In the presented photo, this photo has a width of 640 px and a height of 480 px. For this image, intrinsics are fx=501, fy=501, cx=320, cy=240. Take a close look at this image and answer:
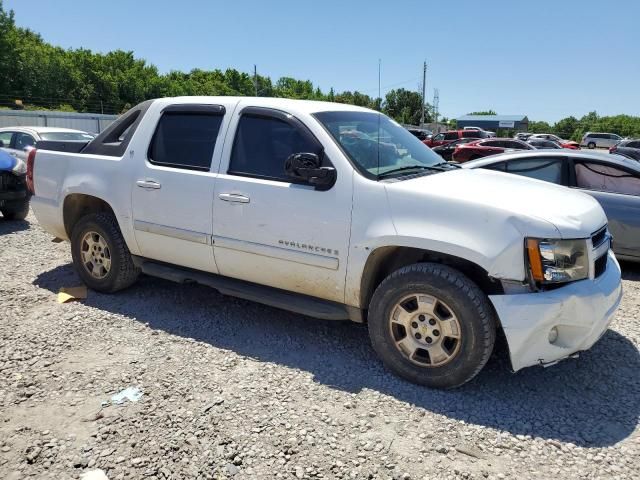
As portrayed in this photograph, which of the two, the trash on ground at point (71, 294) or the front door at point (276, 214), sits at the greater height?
the front door at point (276, 214)

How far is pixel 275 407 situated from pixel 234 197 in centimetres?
161

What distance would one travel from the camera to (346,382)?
3.40 metres

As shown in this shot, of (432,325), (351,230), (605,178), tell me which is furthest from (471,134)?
(432,325)

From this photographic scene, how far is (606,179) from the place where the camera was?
596 cm

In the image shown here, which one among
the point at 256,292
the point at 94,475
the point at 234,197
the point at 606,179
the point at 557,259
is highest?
the point at 606,179

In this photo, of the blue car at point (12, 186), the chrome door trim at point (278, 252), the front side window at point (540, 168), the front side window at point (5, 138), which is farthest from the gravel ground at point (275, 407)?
the front side window at point (5, 138)

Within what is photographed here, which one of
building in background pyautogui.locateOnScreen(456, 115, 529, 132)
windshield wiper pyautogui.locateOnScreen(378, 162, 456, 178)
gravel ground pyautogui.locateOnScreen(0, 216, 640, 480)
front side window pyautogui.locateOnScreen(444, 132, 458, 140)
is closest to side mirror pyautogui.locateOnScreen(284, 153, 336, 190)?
windshield wiper pyautogui.locateOnScreen(378, 162, 456, 178)

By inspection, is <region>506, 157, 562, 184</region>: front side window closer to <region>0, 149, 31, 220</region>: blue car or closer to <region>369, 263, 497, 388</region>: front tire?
<region>369, 263, 497, 388</region>: front tire

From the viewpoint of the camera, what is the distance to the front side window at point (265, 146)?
376 cm

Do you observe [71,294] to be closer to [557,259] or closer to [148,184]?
[148,184]

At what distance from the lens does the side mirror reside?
3.44 m

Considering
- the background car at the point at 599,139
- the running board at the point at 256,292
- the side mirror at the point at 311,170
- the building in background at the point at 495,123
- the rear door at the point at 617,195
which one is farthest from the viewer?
the building in background at the point at 495,123

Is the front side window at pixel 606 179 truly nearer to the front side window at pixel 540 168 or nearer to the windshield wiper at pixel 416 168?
the front side window at pixel 540 168

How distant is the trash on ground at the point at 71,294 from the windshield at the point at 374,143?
9.60 feet
